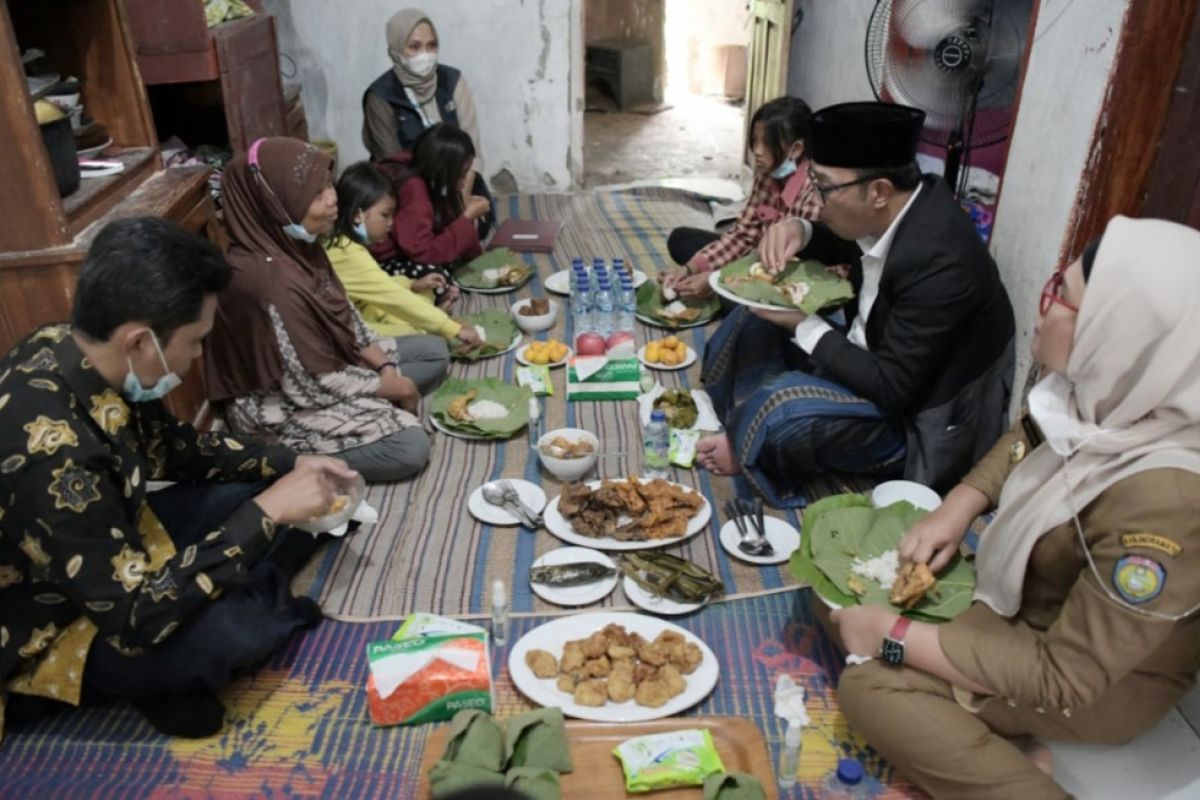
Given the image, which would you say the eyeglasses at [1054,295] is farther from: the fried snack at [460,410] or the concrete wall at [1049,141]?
the fried snack at [460,410]

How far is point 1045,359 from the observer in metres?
1.42

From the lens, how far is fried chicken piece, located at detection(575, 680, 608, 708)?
1.68 m

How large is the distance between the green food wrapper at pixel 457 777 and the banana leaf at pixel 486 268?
2617 mm

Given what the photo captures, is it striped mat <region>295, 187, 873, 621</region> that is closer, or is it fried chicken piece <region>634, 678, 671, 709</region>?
fried chicken piece <region>634, 678, 671, 709</region>

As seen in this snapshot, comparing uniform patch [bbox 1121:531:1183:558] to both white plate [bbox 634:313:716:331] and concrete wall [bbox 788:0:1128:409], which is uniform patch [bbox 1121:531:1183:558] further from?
white plate [bbox 634:313:716:331]

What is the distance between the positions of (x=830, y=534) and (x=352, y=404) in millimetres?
1446

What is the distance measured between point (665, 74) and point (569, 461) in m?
7.29

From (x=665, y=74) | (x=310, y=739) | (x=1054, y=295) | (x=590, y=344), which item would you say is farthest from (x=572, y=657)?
(x=665, y=74)

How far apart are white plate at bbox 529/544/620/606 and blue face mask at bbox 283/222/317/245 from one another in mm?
1160

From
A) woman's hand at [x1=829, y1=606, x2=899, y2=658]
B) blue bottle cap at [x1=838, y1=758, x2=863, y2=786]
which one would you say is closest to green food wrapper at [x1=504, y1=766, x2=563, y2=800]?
blue bottle cap at [x1=838, y1=758, x2=863, y2=786]

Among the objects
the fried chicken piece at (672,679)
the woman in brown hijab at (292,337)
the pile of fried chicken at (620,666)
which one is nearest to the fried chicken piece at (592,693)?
the pile of fried chicken at (620,666)

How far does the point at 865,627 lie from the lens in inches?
61.8

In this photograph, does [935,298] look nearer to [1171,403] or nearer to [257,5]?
[1171,403]

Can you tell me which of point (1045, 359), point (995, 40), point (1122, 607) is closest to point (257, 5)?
point (995, 40)
